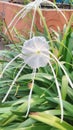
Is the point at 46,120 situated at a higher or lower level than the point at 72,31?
lower

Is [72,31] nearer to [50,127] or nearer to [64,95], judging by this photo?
[64,95]

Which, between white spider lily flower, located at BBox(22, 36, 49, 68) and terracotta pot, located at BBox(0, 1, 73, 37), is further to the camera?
terracotta pot, located at BBox(0, 1, 73, 37)

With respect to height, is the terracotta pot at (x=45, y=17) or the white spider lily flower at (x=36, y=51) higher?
the white spider lily flower at (x=36, y=51)

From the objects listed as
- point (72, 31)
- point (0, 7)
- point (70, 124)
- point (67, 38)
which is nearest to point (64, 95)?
point (70, 124)

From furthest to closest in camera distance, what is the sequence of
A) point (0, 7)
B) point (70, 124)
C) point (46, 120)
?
point (0, 7)
point (70, 124)
point (46, 120)

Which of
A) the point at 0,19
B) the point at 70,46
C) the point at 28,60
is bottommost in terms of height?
the point at 0,19

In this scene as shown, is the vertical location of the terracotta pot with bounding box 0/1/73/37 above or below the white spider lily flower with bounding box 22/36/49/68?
below

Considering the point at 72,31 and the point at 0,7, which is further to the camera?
the point at 0,7

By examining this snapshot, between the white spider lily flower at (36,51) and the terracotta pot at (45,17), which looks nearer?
the white spider lily flower at (36,51)
